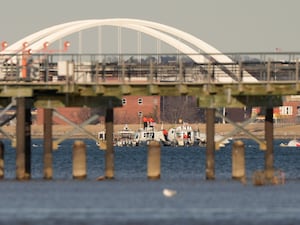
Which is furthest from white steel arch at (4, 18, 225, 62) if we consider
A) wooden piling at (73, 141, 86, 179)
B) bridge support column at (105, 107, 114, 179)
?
wooden piling at (73, 141, 86, 179)

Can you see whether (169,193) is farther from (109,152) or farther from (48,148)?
(109,152)

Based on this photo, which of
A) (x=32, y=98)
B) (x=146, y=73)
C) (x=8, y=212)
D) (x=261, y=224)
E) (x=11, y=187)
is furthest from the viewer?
(x=146, y=73)

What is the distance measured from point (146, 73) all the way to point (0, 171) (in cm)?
1260

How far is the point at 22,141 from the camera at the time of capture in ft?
345

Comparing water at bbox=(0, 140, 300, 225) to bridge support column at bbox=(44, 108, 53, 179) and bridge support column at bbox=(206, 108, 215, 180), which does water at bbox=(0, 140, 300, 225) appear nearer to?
bridge support column at bbox=(44, 108, 53, 179)

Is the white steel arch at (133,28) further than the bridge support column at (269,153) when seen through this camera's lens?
Yes

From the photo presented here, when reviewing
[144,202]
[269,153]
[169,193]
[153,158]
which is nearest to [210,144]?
[153,158]

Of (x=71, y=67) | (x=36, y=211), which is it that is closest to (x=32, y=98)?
(x=71, y=67)

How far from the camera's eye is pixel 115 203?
90.7 m

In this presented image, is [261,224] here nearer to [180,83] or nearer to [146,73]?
[180,83]

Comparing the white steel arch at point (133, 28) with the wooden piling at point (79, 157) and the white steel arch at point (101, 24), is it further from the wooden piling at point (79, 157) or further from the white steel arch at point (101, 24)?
the wooden piling at point (79, 157)

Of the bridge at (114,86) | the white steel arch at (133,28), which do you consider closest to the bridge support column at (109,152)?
the bridge at (114,86)

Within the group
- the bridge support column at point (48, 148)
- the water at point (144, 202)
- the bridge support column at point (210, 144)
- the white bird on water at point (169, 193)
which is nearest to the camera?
the water at point (144, 202)

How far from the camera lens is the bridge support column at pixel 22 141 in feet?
344
